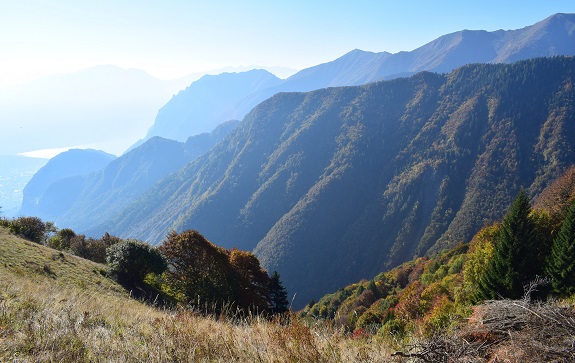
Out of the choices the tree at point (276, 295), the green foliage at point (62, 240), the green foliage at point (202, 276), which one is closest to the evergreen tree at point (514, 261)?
the green foliage at point (202, 276)

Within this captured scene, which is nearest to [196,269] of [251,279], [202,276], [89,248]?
[202,276]

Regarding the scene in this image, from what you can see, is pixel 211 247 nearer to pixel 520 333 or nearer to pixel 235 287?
pixel 235 287

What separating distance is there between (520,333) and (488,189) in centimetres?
17529

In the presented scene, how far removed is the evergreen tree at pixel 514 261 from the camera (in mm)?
19969

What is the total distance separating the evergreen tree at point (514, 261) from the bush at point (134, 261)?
2269 cm

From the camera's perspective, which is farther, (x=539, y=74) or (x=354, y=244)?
(x=539, y=74)

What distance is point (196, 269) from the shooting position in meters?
22.9

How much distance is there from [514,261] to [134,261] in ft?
84.7

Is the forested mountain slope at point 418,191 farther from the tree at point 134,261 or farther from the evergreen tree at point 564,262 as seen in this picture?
the evergreen tree at point 564,262

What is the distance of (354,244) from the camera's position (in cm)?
15862

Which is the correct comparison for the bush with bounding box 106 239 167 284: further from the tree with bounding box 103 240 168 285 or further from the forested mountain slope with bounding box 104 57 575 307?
the forested mountain slope with bounding box 104 57 575 307

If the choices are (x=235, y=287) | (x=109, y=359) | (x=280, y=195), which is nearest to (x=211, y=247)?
(x=235, y=287)

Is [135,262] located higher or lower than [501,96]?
lower

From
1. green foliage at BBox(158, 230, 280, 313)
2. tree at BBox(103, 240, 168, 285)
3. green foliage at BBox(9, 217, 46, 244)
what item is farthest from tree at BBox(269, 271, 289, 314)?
green foliage at BBox(9, 217, 46, 244)
